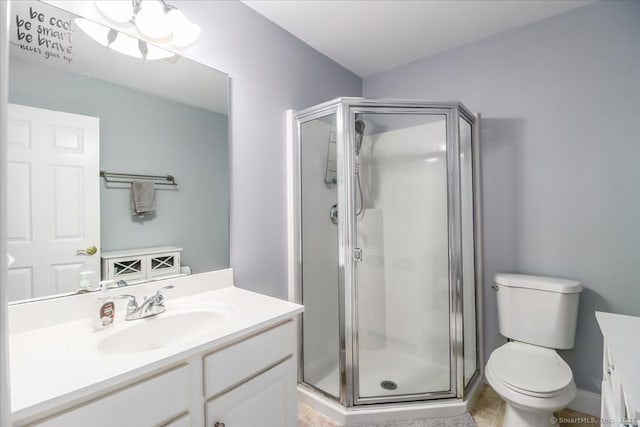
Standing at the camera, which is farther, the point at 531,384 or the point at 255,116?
the point at 255,116

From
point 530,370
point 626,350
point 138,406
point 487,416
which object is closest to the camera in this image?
point 138,406

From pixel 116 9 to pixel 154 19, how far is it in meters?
0.14

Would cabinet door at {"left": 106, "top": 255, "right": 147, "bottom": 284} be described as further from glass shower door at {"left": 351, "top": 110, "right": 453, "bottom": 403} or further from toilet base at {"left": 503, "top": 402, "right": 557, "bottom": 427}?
toilet base at {"left": 503, "top": 402, "right": 557, "bottom": 427}

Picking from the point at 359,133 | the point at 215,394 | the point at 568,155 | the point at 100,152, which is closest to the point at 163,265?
the point at 100,152

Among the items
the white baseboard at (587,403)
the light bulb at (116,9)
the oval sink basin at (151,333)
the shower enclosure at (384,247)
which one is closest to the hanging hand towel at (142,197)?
the oval sink basin at (151,333)

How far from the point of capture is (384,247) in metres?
2.17

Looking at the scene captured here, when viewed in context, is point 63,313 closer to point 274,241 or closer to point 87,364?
point 87,364

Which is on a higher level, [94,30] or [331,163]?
[94,30]

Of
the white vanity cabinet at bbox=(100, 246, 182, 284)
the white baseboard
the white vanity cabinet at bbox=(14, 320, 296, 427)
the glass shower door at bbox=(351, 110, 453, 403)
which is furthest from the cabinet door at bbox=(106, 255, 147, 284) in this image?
the white baseboard

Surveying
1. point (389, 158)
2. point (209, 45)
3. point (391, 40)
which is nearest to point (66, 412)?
point (209, 45)

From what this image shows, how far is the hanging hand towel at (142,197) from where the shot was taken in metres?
1.33

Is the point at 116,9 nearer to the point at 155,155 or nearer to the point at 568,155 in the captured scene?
the point at 155,155

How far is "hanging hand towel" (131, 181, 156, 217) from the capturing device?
4.37 feet

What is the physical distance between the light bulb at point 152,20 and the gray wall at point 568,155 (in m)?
1.98
